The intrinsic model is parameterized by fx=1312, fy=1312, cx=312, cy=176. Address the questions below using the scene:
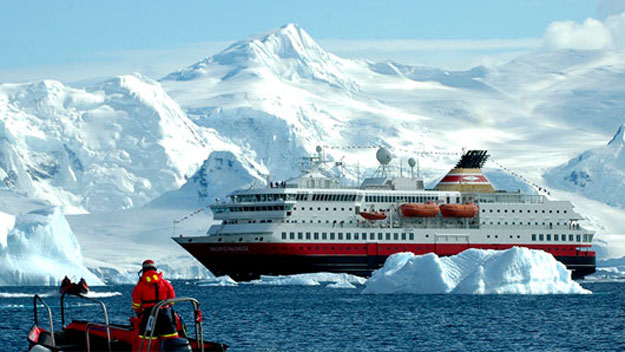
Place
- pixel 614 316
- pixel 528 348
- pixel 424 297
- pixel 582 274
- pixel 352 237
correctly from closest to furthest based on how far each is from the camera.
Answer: pixel 528 348, pixel 614 316, pixel 424 297, pixel 352 237, pixel 582 274

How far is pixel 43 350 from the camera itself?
92.9 ft

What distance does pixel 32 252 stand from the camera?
275 ft

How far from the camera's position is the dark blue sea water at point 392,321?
42.6m

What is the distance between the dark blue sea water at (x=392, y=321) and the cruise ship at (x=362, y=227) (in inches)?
663

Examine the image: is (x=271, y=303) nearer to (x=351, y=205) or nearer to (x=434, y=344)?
(x=434, y=344)

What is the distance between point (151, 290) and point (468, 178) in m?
75.6

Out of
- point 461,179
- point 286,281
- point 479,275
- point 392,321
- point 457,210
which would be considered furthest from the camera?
point 461,179

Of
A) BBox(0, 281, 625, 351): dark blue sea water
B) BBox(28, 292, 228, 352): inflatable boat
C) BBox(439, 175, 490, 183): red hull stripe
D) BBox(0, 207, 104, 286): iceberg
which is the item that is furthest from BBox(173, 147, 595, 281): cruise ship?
BBox(28, 292, 228, 352): inflatable boat

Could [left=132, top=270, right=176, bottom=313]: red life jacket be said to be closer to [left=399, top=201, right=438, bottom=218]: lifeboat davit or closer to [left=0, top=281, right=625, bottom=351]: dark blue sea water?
[left=0, top=281, right=625, bottom=351]: dark blue sea water

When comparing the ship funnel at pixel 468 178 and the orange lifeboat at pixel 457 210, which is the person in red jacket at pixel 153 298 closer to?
the orange lifeboat at pixel 457 210

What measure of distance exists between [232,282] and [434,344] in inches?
1725

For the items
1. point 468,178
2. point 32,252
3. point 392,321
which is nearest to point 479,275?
point 392,321

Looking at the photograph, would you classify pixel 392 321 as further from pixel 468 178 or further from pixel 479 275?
pixel 468 178

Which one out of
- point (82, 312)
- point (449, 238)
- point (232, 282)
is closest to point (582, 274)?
point (449, 238)
